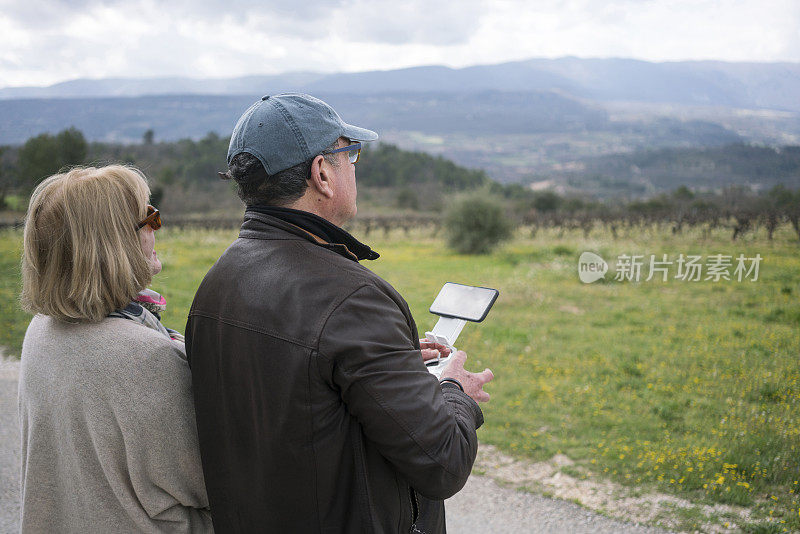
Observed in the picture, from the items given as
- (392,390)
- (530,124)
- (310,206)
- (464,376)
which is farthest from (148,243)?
(530,124)

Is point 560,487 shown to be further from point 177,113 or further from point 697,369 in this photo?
point 177,113

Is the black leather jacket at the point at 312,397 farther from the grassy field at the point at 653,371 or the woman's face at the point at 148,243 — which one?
the grassy field at the point at 653,371

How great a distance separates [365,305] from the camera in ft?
4.48

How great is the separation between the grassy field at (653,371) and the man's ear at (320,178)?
110 centimetres

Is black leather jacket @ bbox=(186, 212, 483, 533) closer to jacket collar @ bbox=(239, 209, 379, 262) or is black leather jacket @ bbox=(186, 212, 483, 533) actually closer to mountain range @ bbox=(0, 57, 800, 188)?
jacket collar @ bbox=(239, 209, 379, 262)

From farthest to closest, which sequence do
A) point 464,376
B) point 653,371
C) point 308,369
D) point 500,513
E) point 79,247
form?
1. point 653,371
2. point 500,513
3. point 464,376
4. point 79,247
5. point 308,369

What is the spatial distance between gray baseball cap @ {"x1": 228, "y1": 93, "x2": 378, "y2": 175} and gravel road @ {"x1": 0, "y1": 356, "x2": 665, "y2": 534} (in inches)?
124

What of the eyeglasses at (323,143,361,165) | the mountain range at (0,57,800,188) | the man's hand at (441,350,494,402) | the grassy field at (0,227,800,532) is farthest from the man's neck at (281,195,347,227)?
the mountain range at (0,57,800,188)

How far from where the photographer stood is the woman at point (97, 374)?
1.53m

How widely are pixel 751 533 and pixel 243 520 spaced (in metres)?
3.57

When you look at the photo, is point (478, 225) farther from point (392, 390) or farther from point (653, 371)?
point (392, 390)

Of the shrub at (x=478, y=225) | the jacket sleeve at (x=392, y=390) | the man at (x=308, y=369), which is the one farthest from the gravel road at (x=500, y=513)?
the shrub at (x=478, y=225)

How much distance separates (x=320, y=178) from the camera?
5.12 feet

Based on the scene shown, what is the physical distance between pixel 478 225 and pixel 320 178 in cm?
2102
